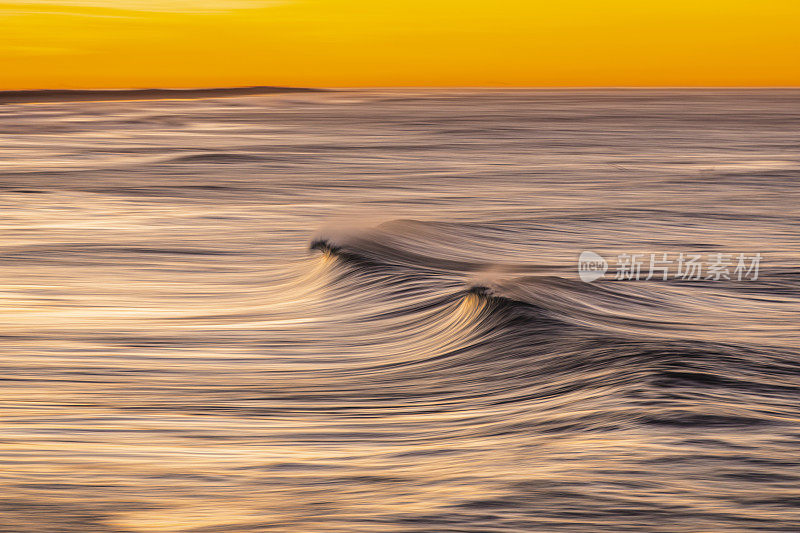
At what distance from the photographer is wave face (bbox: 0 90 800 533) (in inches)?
181

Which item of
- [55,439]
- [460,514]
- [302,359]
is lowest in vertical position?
[460,514]

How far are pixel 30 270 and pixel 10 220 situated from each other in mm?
5848

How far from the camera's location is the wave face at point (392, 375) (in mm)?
4602

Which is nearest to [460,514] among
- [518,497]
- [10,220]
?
[518,497]

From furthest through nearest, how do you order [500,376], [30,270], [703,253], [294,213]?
[294,213] → [703,253] → [30,270] → [500,376]

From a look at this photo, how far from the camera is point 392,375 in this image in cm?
732

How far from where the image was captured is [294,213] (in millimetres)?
19969

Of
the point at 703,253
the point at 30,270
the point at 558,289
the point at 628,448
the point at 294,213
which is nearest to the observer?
the point at 628,448

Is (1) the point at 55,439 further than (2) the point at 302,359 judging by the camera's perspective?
No

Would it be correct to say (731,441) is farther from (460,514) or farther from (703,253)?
(703,253)

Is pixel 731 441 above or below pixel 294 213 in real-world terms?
below

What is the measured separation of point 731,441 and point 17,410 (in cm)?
399

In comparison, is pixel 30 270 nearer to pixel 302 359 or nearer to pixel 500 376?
pixel 302 359

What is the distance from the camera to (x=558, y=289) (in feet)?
33.0
